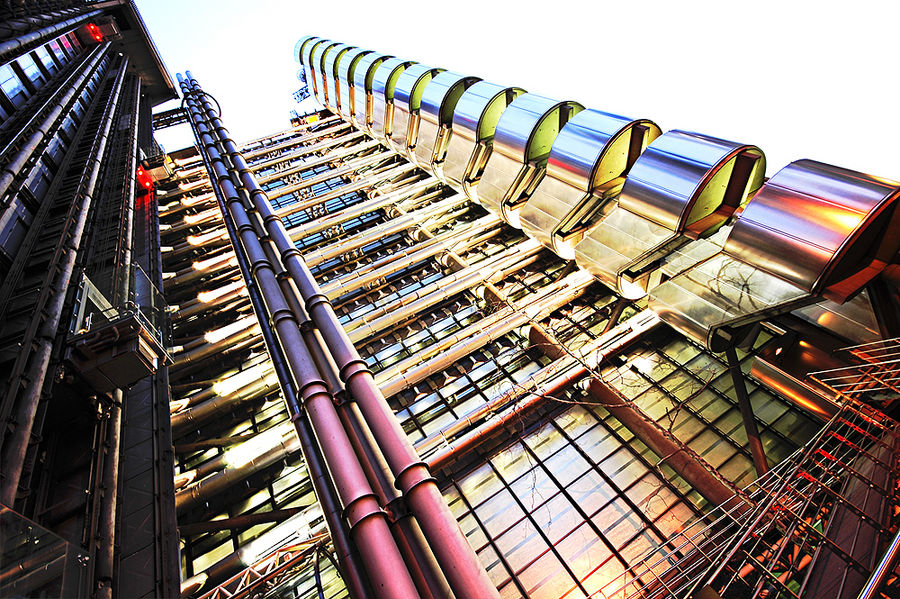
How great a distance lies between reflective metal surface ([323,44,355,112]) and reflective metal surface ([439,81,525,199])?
13351mm

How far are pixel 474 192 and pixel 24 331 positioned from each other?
36.0 ft

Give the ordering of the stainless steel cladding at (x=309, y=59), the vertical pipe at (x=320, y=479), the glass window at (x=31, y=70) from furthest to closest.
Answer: the stainless steel cladding at (x=309, y=59) → the glass window at (x=31, y=70) → the vertical pipe at (x=320, y=479)

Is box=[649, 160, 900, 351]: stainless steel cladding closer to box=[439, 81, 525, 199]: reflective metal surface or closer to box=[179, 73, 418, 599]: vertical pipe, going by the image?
box=[179, 73, 418, 599]: vertical pipe

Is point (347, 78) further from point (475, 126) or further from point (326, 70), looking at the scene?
point (475, 126)

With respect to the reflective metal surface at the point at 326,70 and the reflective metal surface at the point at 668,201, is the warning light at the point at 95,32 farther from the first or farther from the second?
the reflective metal surface at the point at 668,201

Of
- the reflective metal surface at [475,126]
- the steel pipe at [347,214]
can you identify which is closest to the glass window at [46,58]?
the steel pipe at [347,214]

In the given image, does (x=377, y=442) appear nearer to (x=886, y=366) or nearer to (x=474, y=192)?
(x=886, y=366)

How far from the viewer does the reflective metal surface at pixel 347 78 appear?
940 inches

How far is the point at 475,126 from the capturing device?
14.7 m

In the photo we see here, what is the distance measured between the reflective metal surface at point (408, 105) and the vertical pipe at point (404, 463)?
33.2 ft

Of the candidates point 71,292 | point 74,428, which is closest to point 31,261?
point 71,292

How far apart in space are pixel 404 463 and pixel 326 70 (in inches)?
1059

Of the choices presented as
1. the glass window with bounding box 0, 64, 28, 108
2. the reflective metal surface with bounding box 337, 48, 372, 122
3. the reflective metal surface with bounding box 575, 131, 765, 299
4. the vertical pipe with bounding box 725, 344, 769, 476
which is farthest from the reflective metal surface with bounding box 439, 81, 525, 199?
the glass window with bounding box 0, 64, 28, 108

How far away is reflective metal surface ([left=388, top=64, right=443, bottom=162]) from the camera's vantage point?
59.7 feet
